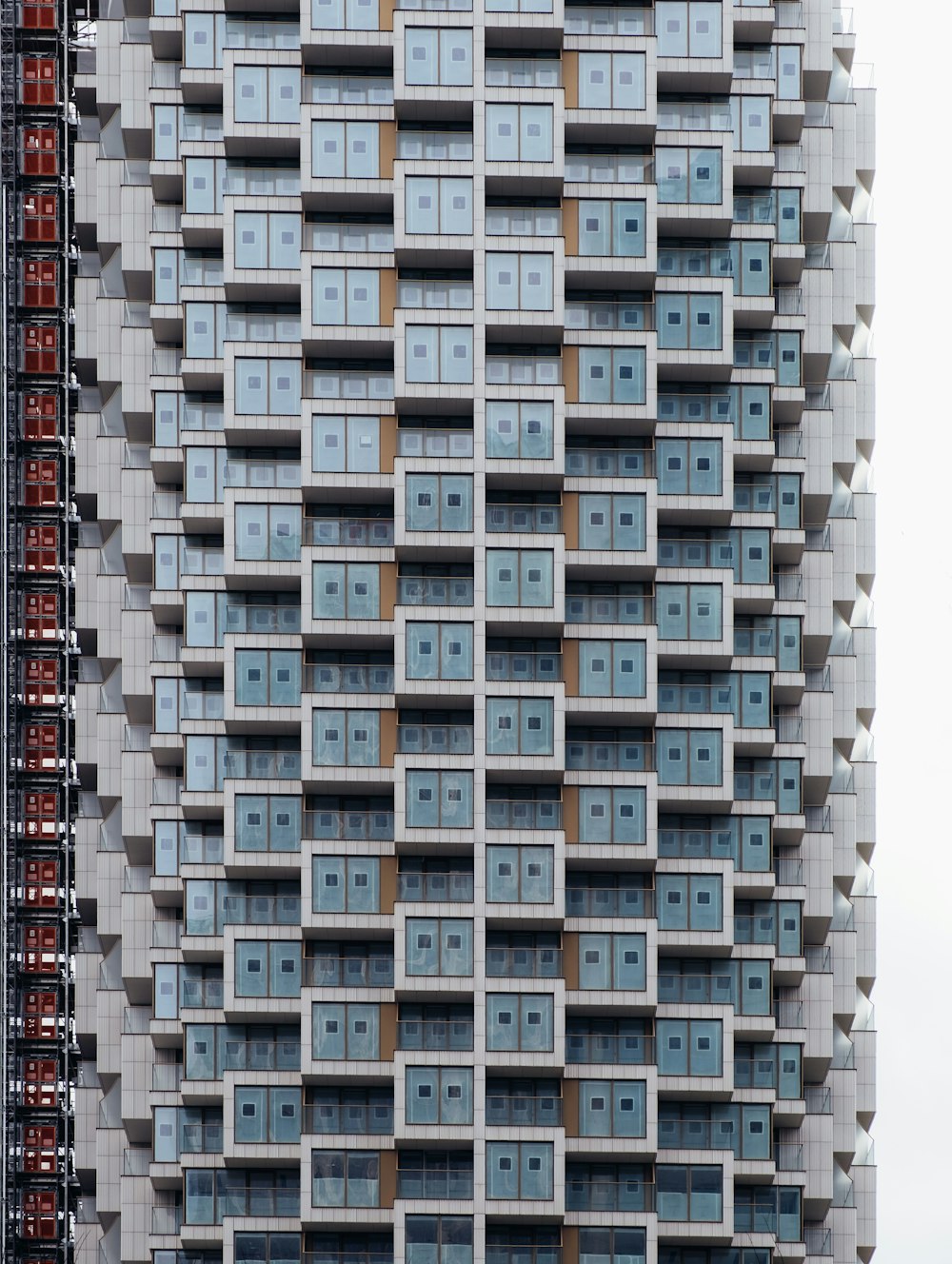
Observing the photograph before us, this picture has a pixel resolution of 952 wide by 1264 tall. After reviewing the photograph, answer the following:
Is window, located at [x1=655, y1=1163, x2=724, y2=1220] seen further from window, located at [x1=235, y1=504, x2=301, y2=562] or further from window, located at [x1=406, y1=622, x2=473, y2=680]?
window, located at [x1=235, y1=504, x2=301, y2=562]

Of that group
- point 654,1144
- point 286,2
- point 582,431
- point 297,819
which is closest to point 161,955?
point 297,819

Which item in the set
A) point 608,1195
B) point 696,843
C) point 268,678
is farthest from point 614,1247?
point 268,678

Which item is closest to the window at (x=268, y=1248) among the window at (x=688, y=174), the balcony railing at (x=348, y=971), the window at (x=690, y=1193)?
the balcony railing at (x=348, y=971)

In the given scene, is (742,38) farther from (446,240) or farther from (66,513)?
(66,513)

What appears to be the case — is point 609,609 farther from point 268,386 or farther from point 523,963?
point 268,386

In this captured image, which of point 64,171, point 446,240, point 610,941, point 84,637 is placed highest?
point 64,171
